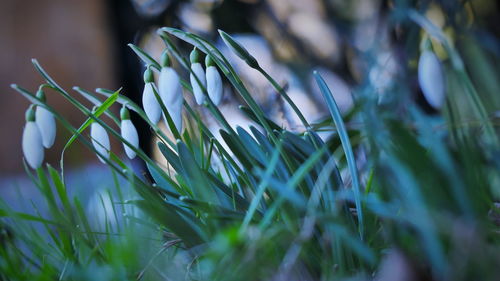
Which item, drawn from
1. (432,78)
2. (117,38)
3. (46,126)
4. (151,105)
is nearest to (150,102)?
(151,105)

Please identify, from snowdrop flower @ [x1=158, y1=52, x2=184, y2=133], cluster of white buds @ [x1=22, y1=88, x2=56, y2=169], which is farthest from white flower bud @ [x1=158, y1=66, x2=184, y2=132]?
cluster of white buds @ [x1=22, y1=88, x2=56, y2=169]

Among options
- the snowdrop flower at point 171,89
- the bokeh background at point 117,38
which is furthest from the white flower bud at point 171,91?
the bokeh background at point 117,38

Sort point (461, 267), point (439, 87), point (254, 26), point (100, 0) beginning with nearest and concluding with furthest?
point (461, 267) → point (439, 87) → point (254, 26) → point (100, 0)

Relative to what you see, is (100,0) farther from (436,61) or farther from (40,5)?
(436,61)

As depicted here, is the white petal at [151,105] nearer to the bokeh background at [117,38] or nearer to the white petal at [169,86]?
the white petal at [169,86]

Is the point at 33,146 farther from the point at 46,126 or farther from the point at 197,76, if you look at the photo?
the point at 197,76

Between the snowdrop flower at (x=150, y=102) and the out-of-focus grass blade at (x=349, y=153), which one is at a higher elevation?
the snowdrop flower at (x=150, y=102)

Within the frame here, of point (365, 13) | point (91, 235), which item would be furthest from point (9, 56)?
point (91, 235)
